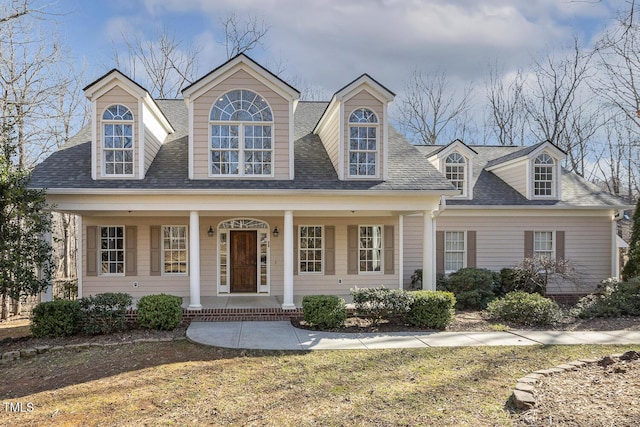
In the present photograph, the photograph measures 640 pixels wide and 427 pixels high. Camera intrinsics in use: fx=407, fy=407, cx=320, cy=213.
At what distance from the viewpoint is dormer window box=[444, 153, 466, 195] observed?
14.6 metres

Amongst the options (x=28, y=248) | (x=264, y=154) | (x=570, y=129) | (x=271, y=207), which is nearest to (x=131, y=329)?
(x=28, y=248)

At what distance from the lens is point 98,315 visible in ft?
29.8

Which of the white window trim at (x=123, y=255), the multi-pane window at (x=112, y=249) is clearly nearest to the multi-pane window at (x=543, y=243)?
the white window trim at (x=123, y=255)

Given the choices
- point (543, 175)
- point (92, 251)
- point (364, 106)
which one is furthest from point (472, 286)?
point (92, 251)

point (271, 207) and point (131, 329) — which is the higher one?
point (271, 207)

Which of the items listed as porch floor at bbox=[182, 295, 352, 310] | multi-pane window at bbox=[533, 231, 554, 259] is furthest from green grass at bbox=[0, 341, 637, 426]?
multi-pane window at bbox=[533, 231, 554, 259]

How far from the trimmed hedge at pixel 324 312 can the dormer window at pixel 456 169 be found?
24.5ft

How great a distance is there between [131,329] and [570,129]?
26.8 metres

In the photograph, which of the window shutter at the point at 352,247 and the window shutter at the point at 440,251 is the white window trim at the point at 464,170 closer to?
the window shutter at the point at 440,251

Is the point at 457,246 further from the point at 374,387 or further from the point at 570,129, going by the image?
the point at 570,129

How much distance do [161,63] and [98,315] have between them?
18949mm

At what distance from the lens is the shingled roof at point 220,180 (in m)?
10.4

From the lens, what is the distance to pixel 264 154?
11141mm

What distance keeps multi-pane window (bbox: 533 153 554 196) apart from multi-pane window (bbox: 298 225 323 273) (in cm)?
819
